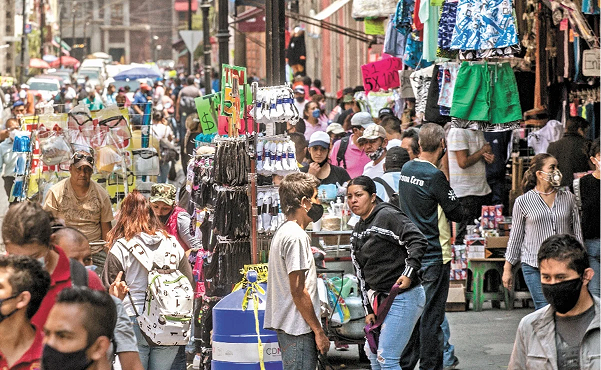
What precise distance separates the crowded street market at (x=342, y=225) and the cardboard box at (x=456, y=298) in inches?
0.6

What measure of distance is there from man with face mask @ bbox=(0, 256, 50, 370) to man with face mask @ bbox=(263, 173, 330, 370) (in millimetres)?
2527

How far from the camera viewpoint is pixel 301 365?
7312 mm

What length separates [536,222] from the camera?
9.43 m

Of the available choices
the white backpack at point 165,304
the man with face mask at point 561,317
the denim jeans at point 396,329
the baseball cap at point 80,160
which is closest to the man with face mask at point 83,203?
the baseball cap at point 80,160

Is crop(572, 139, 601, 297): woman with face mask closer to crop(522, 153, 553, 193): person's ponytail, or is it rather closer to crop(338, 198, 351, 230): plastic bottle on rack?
crop(522, 153, 553, 193): person's ponytail

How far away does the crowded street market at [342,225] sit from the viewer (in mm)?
5152

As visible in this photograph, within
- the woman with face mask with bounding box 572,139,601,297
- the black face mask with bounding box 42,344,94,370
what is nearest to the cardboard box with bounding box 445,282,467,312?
the woman with face mask with bounding box 572,139,601,297

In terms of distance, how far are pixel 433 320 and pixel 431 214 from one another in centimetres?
89

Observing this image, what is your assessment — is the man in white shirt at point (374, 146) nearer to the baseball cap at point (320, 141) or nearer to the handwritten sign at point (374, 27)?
the baseball cap at point (320, 141)

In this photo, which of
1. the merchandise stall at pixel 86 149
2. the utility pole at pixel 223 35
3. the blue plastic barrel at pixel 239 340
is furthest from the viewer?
the utility pole at pixel 223 35

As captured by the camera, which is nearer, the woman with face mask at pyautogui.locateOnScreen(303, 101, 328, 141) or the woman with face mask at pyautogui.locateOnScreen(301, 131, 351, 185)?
the woman with face mask at pyautogui.locateOnScreen(301, 131, 351, 185)

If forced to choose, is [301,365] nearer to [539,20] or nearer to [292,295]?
[292,295]

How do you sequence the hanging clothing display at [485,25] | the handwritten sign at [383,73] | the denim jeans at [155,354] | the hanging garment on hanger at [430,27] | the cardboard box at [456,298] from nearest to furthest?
the denim jeans at [155,354] < the hanging clothing display at [485,25] < the hanging garment on hanger at [430,27] < the cardboard box at [456,298] < the handwritten sign at [383,73]

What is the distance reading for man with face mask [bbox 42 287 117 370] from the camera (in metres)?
4.44
